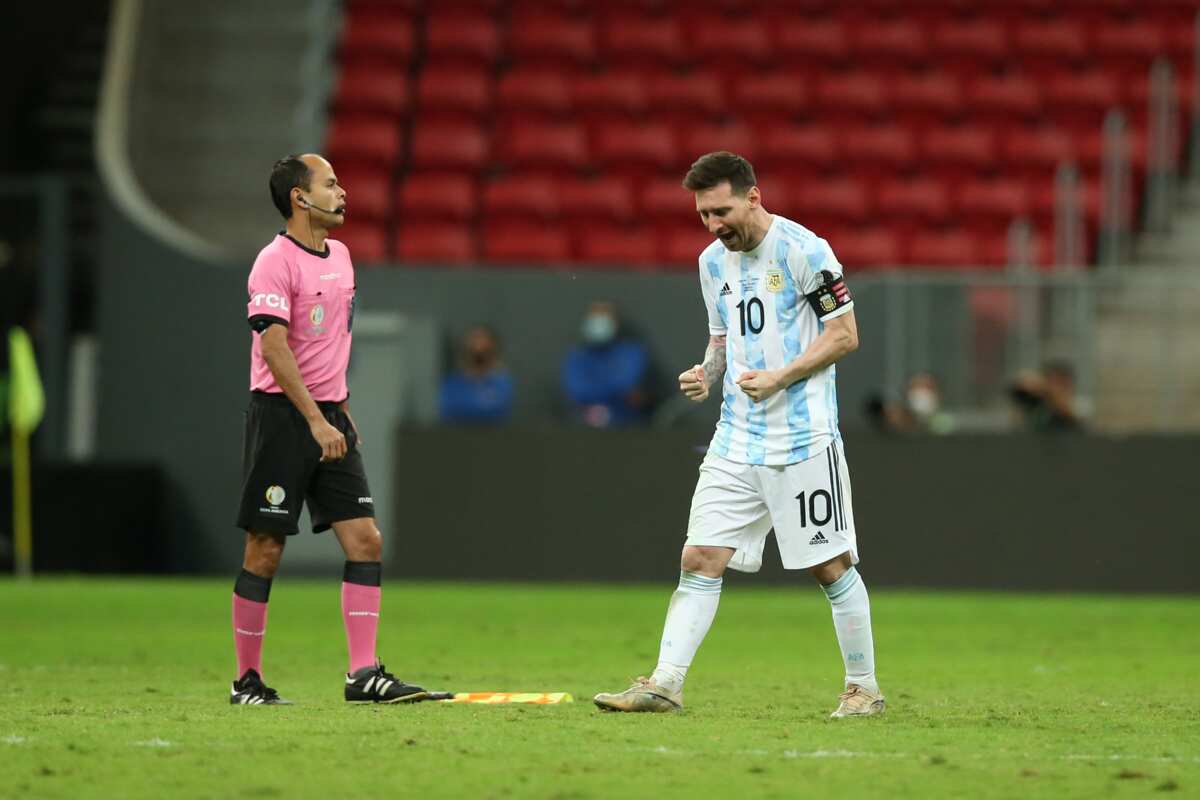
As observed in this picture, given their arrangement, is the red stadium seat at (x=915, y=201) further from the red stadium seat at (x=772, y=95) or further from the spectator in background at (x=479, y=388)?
the spectator in background at (x=479, y=388)

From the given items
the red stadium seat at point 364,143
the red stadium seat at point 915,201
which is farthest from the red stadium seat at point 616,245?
the red stadium seat at point 915,201

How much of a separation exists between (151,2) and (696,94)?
5962mm

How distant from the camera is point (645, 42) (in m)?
22.2

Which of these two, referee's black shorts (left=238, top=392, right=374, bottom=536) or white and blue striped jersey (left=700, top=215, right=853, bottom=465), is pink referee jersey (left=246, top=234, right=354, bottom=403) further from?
white and blue striped jersey (left=700, top=215, right=853, bottom=465)

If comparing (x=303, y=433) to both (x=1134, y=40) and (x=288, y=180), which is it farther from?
(x=1134, y=40)

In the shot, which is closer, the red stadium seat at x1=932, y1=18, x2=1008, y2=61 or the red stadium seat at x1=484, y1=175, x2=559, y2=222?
the red stadium seat at x1=484, y1=175, x2=559, y2=222

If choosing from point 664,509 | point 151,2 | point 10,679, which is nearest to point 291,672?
point 10,679

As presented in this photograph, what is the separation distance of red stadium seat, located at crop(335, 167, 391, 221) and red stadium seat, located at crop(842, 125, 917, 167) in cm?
484

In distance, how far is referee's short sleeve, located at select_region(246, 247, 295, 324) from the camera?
7674 mm

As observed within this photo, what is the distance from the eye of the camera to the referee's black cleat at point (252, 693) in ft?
25.5

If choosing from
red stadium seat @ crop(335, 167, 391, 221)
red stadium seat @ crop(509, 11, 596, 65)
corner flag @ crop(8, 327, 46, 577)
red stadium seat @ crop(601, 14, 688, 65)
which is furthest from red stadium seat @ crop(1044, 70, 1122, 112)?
corner flag @ crop(8, 327, 46, 577)

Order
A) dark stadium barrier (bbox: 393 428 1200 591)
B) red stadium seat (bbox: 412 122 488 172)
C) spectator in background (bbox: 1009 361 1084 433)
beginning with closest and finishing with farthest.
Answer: spectator in background (bbox: 1009 361 1084 433) < dark stadium barrier (bbox: 393 428 1200 591) < red stadium seat (bbox: 412 122 488 172)

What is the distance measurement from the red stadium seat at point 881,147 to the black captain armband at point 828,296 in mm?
13788

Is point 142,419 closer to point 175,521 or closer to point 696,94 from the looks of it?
point 175,521
